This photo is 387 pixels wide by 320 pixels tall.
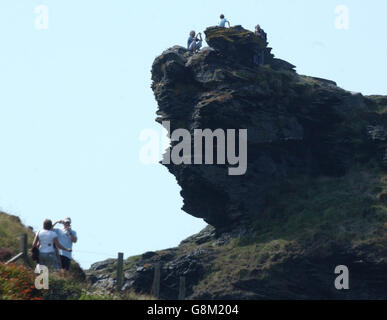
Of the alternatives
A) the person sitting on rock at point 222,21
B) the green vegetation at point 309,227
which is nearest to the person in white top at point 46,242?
the green vegetation at point 309,227

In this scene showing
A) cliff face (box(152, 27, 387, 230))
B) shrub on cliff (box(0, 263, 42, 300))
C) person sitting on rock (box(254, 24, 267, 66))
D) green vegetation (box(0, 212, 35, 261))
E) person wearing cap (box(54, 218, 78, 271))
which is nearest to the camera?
shrub on cliff (box(0, 263, 42, 300))

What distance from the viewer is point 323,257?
45.6m

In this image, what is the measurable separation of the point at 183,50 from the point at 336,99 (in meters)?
12.4

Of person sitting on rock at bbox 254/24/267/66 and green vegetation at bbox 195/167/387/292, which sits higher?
person sitting on rock at bbox 254/24/267/66

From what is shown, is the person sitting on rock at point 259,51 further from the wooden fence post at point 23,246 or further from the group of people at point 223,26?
the wooden fence post at point 23,246

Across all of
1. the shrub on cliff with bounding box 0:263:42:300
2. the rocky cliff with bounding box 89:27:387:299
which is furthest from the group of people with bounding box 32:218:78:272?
the rocky cliff with bounding box 89:27:387:299

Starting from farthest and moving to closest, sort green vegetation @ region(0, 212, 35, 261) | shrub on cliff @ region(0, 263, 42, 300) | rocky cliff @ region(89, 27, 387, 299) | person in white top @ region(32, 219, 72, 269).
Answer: rocky cliff @ region(89, 27, 387, 299) → green vegetation @ region(0, 212, 35, 261) → person in white top @ region(32, 219, 72, 269) → shrub on cliff @ region(0, 263, 42, 300)

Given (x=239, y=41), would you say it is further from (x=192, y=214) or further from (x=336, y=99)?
(x=192, y=214)

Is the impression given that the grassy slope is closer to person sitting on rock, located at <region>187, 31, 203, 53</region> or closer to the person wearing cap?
the person wearing cap

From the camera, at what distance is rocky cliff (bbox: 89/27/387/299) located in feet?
151

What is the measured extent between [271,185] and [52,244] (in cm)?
3163

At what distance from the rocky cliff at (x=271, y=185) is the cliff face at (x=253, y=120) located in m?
0.08

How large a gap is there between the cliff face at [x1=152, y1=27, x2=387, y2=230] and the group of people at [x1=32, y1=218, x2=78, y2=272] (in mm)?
28373
